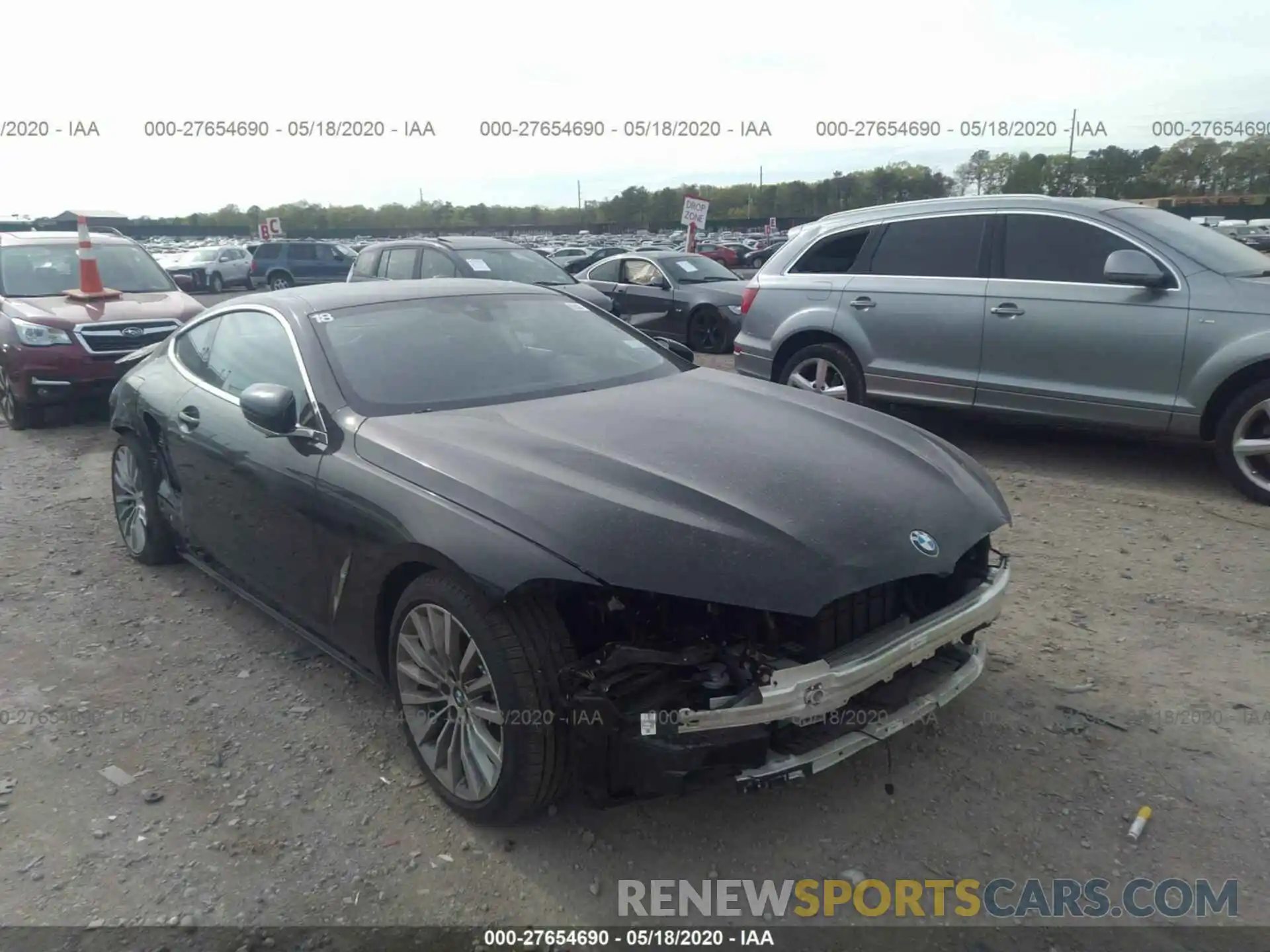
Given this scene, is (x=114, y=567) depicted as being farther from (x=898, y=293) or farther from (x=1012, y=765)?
(x=898, y=293)

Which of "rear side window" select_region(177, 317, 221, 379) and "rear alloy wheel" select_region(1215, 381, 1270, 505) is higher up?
"rear side window" select_region(177, 317, 221, 379)

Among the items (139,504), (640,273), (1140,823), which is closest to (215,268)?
(640,273)

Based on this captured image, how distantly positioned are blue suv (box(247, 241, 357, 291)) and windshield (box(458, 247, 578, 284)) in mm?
18397

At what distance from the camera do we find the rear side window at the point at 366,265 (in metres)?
12.0

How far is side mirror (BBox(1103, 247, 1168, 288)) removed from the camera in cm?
573

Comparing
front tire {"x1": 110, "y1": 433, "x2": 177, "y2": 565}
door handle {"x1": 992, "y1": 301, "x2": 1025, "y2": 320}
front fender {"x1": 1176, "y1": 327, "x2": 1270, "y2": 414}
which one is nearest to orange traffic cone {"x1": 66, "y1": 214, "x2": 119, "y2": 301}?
front tire {"x1": 110, "y1": 433, "x2": 177, "y2": 565}

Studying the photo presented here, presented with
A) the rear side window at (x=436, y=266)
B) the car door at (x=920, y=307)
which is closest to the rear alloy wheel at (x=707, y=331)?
the rear side window at (x=436, y=266)

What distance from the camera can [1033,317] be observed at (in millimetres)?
6285

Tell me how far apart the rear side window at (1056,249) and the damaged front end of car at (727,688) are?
167 inches

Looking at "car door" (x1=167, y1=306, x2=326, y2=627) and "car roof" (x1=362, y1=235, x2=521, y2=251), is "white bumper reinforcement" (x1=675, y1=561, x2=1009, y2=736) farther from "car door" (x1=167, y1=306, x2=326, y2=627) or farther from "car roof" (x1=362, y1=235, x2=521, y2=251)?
"car roof" (x1=362, y1=235, x2=521, y2=251)

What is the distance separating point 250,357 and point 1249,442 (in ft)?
17.9

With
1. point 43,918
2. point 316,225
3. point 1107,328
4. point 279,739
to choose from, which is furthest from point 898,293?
point 316,225

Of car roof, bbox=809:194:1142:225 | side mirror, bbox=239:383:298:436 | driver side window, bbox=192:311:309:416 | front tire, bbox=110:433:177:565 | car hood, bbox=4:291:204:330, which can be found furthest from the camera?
car hood, bbox=4:291:204:330

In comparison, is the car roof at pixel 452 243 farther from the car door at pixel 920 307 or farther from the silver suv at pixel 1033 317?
the car door at pixel 920 307
